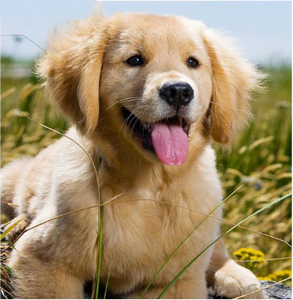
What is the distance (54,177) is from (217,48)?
120 centimetres

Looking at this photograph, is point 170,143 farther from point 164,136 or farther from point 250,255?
point 250,255

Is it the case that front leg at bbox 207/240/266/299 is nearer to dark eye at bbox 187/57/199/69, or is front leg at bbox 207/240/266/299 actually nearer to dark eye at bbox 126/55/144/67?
dark eye at bbox 187/57/199/69

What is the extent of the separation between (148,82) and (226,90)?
604mm

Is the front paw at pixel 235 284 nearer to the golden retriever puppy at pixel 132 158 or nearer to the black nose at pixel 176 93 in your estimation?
the golden retriever puppy at pixel 132 158

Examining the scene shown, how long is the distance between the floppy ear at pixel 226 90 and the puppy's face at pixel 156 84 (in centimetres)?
13

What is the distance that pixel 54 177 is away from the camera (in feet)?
12.2

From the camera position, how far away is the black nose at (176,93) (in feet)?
10.4

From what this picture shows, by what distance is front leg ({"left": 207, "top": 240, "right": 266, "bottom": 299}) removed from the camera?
388cm

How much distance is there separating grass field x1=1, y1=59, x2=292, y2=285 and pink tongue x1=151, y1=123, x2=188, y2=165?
1.95 metres

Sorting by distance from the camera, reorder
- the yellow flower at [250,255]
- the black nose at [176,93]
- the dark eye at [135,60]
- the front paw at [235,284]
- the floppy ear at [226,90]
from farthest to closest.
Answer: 1. the yellow flower at [250,255]
2. the front paw at [235,284]
3. the floppy ear at [226,90]
4. the dark eye at [135,60]
5. the black nose at [176,93]

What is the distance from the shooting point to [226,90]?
12.1 ft

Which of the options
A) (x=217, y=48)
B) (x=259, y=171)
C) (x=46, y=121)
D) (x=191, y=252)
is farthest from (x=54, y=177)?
(x=259, y=171)

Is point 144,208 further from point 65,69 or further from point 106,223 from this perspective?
A: point 65,69

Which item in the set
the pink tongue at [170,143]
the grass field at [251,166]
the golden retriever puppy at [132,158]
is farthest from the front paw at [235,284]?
the grass field at [251,166]
